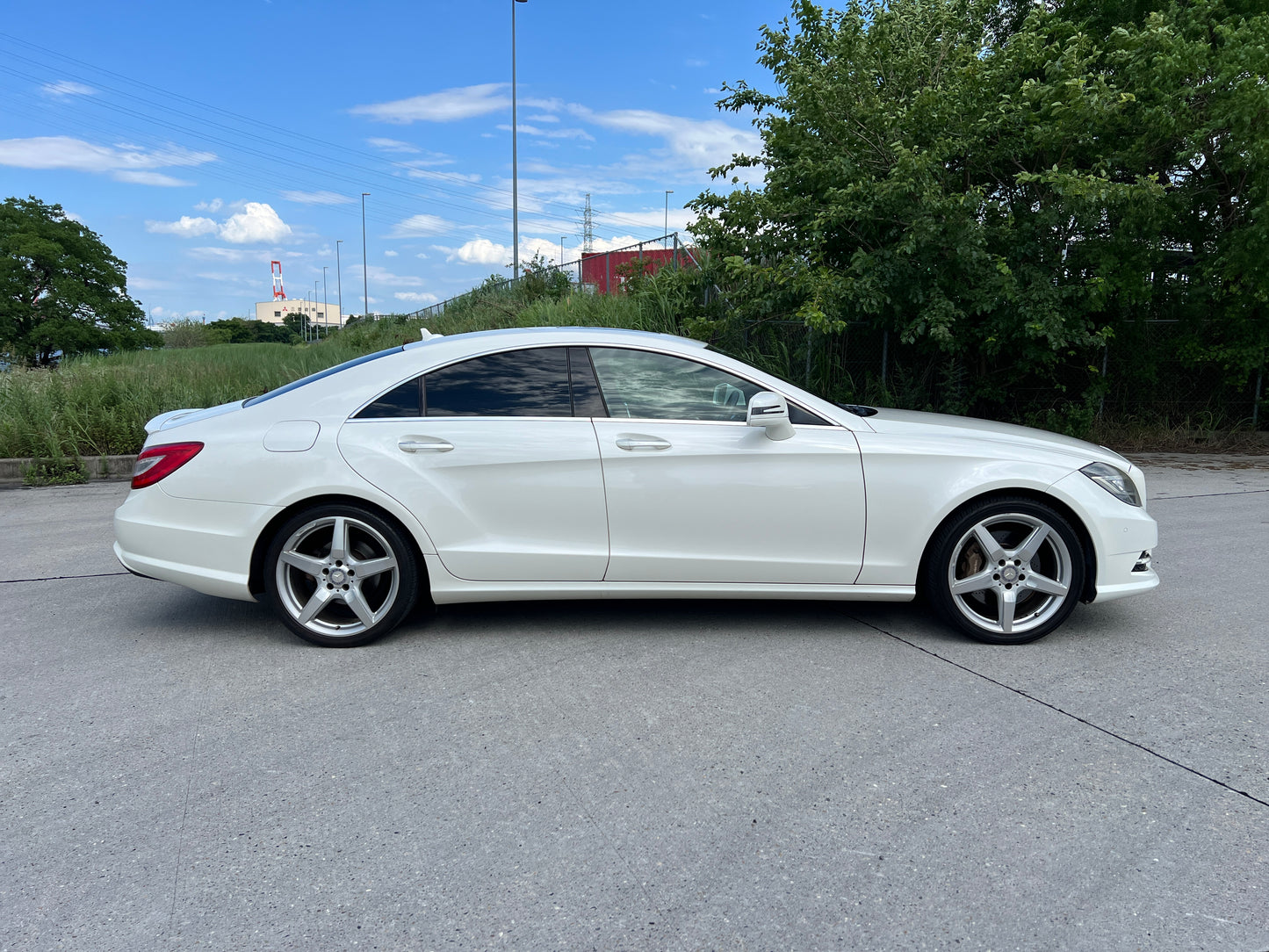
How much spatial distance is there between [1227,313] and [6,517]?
14235 millimetres

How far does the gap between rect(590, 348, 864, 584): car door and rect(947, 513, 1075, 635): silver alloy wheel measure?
0.54 meters

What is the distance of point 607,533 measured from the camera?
14.2 feet

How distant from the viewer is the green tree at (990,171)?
9.88m

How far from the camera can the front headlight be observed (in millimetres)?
4402

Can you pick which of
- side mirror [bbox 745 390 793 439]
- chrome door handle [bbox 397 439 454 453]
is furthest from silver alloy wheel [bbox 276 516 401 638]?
side mirror [bbox 745 390 793 439]

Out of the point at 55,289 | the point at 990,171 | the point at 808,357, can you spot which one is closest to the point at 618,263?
the point at 808,357

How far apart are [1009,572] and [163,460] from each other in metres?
4.18

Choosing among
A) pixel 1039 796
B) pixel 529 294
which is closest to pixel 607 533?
pixel 1039 796

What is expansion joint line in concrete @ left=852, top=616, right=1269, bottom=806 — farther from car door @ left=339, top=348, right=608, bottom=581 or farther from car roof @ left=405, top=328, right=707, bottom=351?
car roof @ left=405, top=328, right=707, bottom=351

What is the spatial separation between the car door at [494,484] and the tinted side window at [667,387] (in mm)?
259

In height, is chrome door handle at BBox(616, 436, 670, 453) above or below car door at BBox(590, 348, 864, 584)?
above

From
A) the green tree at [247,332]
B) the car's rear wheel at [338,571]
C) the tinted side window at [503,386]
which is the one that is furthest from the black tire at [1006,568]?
the green tree at [247,332]

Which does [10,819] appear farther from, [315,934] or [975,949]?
[975,949]

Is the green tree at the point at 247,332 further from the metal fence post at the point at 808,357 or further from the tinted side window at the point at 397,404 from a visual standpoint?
the tinted side window at the point at 397,404
